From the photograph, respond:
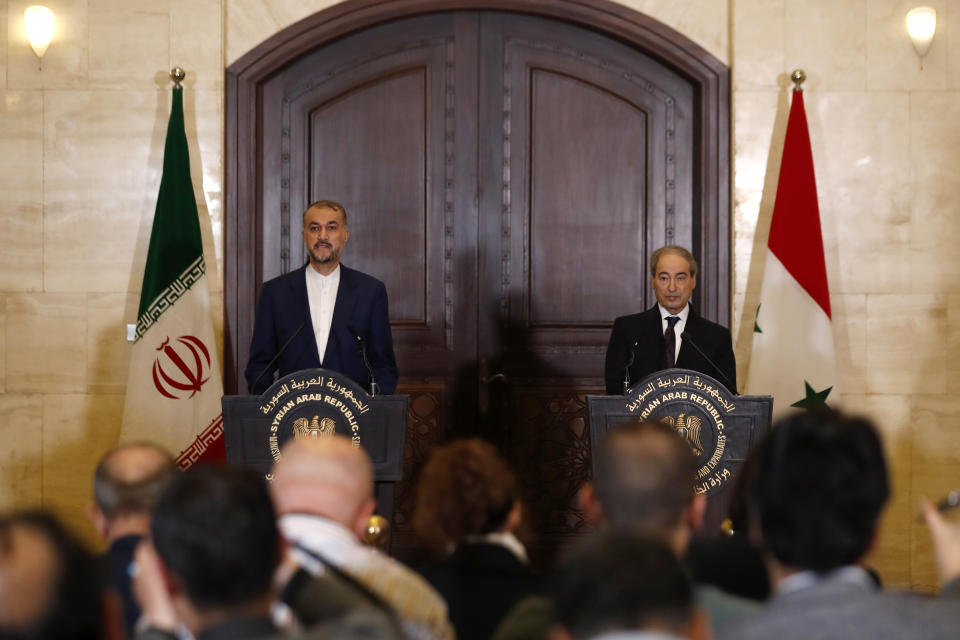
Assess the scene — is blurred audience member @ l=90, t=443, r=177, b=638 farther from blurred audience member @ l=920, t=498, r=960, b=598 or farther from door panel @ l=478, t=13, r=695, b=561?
door panel @ l=478, t=13, r=695, b=561

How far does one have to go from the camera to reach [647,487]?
2.21 m

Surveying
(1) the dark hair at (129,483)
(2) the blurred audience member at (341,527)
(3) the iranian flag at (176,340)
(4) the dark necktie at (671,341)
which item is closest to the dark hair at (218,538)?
(2) the blurred audience member at (341,527)

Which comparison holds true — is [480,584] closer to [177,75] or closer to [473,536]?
[473,536]

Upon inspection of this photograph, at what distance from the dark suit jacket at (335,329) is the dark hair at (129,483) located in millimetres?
2587

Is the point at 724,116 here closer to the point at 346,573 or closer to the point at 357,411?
the point at 357,411

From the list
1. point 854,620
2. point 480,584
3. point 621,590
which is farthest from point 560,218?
point 621,590

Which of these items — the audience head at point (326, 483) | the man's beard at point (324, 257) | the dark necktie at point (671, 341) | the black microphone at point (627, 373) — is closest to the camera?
the audience head at point (326, 483)

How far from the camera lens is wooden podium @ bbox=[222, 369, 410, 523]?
4.26 m

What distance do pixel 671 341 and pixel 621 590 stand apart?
143 inches

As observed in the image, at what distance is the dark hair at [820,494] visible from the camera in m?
1.89

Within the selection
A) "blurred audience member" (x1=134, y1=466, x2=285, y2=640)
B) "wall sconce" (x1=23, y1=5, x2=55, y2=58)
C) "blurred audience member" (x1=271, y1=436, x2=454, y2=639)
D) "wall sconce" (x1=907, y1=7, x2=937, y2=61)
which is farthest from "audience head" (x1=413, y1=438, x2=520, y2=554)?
"wall sconce" (x1=907, y1=7, x2=937, y2=61)

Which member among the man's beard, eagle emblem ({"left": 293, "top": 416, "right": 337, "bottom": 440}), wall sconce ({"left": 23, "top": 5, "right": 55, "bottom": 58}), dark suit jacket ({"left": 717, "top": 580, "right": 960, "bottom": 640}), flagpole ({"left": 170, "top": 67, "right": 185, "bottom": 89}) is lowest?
dark suit jacket ({"left": 717, "top": 580, "right": 960, "bottom": 640})

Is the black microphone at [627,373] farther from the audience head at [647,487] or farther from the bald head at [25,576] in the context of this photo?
the bald head at [25,576]

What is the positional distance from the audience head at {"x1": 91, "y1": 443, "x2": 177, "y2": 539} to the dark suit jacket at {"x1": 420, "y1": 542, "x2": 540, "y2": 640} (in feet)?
1.93
